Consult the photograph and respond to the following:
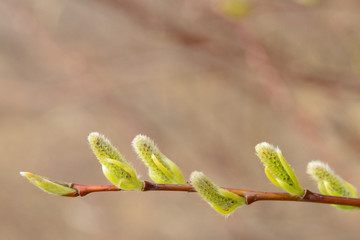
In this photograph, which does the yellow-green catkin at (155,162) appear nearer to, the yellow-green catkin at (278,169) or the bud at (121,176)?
the bud at (121,176)

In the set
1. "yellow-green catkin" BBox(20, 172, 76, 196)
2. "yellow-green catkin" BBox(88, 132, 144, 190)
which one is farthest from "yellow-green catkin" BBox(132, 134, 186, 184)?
"yellow-green catkin" BBox(20, 172, 76, 196)

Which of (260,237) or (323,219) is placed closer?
(260,237)

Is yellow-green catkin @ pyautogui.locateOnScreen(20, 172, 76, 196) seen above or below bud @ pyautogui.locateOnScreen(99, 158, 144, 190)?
below

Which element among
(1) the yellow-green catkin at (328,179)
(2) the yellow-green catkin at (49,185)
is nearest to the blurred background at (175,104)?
(1) the yellow-green catkin at (328,179)

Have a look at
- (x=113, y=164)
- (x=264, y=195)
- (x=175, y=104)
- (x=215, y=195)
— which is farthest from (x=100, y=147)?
(x=175, y=104)

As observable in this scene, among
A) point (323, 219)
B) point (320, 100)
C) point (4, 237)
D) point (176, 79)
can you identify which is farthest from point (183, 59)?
point (4, 237)

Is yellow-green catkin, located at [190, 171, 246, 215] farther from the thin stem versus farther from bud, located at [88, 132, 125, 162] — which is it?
bud, located at [88, 132, 125, 162]

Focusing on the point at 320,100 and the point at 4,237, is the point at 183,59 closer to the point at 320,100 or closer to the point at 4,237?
the point at 320,100
